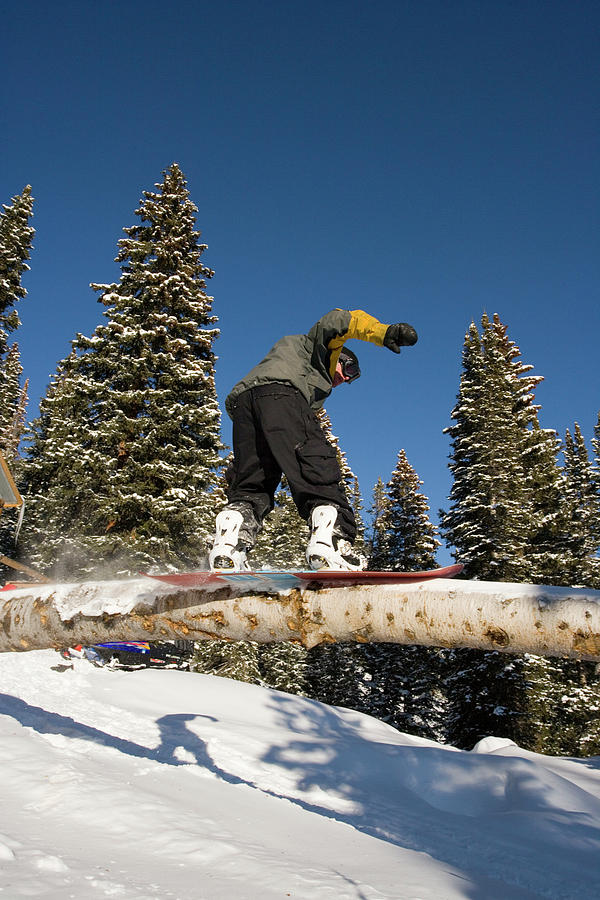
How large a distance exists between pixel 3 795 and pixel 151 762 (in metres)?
2.09

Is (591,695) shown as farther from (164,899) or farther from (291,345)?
(164,899)

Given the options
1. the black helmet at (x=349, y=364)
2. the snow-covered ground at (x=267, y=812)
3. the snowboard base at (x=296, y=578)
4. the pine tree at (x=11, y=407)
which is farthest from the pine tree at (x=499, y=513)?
the pine tree at (x=11, y=407)

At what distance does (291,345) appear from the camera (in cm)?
446

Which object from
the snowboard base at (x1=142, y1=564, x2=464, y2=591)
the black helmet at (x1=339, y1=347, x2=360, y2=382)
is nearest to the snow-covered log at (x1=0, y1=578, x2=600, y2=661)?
the snowboard base at (x1=142, y1=564, x2=464, y2=591)

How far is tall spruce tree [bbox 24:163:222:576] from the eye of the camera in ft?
46.3

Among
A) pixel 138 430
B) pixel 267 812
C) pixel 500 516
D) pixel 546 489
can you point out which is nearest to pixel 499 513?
pixel 500 516

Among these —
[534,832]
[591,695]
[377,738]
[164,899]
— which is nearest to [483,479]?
[591,695]

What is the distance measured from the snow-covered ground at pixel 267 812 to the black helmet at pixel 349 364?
11.0 ft

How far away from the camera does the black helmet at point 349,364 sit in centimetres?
455

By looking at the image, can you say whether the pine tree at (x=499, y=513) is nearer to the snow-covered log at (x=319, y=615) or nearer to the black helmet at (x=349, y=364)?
the black helmet at (x=349, y=364)

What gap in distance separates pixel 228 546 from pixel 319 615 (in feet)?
4.08

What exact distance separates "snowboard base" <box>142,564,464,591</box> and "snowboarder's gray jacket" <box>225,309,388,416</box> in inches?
64.3

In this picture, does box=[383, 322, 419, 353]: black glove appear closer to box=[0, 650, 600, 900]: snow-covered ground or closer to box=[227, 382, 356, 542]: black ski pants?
box=[227, 382, 356, 542]: black ski pants

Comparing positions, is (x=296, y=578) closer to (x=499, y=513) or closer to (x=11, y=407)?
(x=499, y=513)
